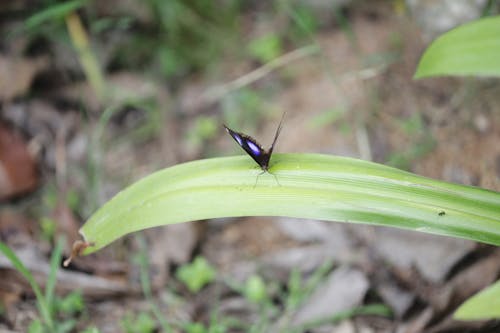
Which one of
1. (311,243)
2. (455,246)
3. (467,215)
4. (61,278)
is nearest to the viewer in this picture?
(467,215)

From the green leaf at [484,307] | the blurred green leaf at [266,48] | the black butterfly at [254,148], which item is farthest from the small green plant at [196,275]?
the blurred green leaf at [266,48]

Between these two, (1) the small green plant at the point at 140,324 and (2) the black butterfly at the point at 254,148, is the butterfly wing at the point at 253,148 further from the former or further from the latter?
(1) the small green plant at the point at 140,324

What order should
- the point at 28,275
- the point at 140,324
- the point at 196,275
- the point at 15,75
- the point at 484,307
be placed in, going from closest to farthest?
the point at 484,307 < the point at 28,275 < the point at 140,324 < the point at 196,275 < the point at 15,75

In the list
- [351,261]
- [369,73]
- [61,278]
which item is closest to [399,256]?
[351,261]

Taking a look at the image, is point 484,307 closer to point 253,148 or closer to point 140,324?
point 253,148

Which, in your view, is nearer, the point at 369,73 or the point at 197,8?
the point at 369,73

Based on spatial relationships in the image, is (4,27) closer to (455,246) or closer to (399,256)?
(399,256)

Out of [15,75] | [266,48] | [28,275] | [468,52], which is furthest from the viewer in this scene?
[266,48]

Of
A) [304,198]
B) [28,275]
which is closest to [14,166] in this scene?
[28,275]
